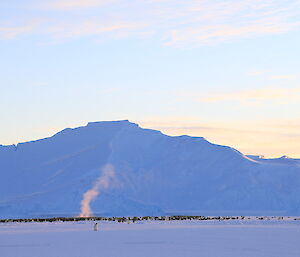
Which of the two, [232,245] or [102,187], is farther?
[102,187]

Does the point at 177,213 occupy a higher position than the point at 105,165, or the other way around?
the point at 105,165

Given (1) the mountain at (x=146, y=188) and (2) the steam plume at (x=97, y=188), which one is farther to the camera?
(1) the mountain at (x=146, y=188)

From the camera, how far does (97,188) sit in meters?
177

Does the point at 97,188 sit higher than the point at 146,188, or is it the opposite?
the point at 97,188

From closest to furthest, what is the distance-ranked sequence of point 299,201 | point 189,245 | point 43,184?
point 189,245, point 299,201, point 43,184

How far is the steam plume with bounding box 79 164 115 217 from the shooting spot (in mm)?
165650

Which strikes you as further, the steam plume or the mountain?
the mountain

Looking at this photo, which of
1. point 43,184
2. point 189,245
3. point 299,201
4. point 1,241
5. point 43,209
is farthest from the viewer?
point 43,184

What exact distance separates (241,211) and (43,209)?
47.5 m

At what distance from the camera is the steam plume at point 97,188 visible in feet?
543

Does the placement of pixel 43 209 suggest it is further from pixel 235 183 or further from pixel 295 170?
pixel 295 170

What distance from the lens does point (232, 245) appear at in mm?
44719

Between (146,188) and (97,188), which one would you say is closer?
(97,188)

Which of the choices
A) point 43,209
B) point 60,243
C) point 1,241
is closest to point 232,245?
→ point 60,243
